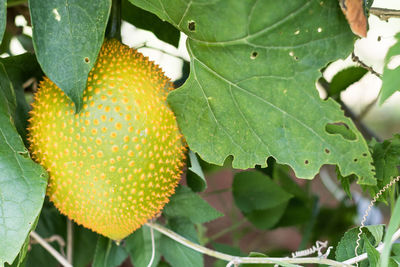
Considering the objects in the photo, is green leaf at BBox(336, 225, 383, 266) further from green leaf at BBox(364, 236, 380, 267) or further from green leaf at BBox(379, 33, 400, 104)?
green leaf at BBox(379, 33, 400, 104)

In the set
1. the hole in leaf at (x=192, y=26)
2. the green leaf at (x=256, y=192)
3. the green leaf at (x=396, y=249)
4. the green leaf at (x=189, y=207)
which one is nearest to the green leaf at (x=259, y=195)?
the green leaf at (x=256, y=192)

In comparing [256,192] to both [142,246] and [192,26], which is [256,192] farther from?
[192,26]

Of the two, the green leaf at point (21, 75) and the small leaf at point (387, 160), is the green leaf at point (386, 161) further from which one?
the green leaf at point (21, 75)

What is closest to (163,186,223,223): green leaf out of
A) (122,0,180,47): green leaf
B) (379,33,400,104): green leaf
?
(122,0,180,47): green leaf

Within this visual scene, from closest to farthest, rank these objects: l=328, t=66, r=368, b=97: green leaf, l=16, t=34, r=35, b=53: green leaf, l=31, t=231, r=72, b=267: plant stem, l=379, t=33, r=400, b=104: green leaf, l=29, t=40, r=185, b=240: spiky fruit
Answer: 1. l=379, t=33, r=400, b=104: green leaf
2. l=29, t=40, r=185, b=240: spiky fruit
3. l=31, t=231, r=72, b=267: plant stem
4. l=328, t=66, r=368, b=97: green leaf
5. l=16, t=34, r=35, b=53: green leaf

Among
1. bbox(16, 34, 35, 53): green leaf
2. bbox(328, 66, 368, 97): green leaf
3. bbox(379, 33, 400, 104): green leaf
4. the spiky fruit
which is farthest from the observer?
bbox(16, 34, 35, 53): green leaf

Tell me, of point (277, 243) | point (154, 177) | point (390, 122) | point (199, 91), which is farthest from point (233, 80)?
point (390, 122)
